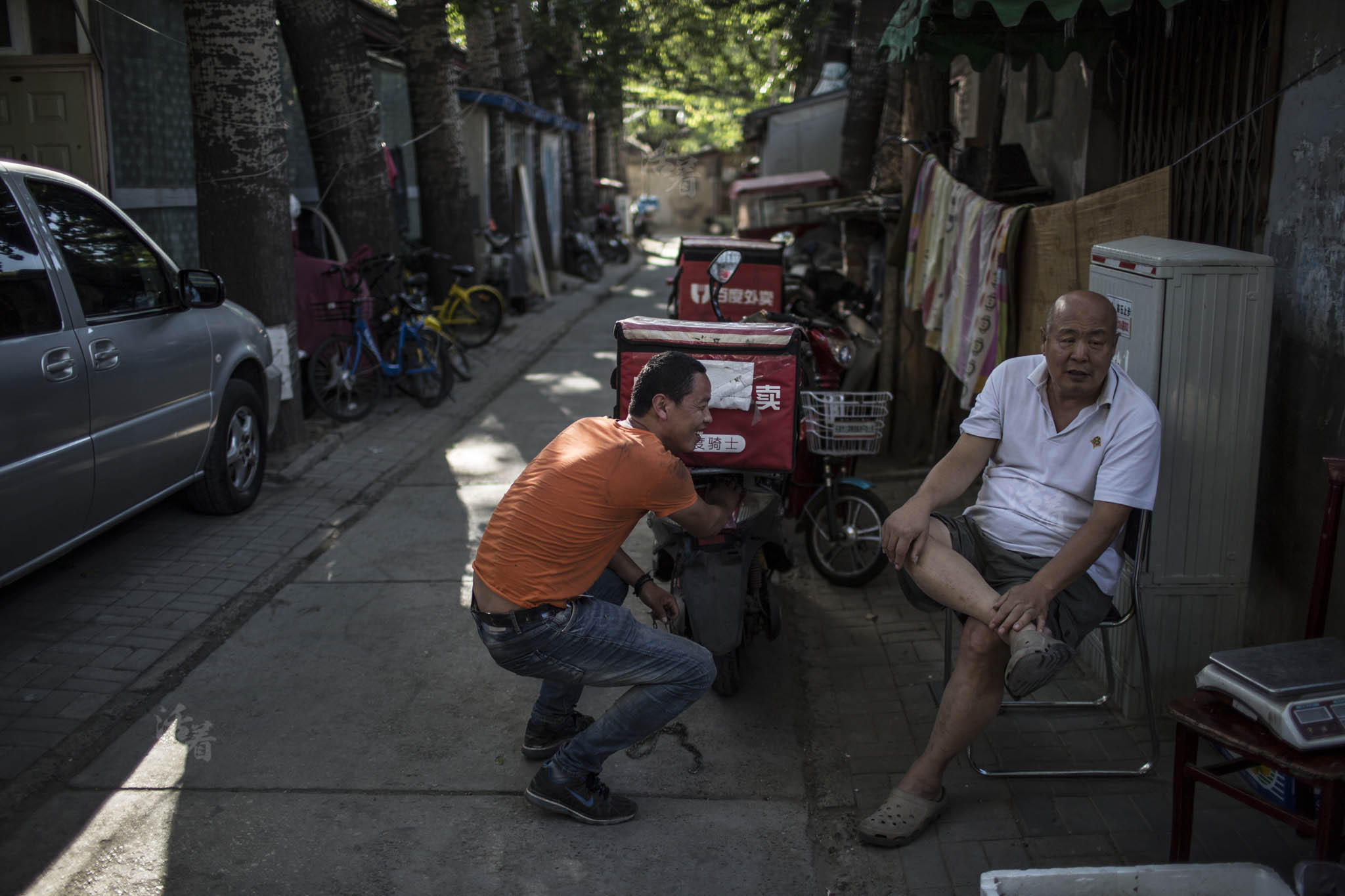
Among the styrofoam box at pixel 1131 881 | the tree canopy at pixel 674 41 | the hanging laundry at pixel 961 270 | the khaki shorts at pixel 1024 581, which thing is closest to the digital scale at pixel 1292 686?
the styrofoam box at pixel 1131 881

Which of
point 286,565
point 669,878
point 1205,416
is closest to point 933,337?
point 1205,416

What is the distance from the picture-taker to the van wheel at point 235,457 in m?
6.43

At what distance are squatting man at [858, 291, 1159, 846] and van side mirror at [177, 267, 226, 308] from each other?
4088 millimetres

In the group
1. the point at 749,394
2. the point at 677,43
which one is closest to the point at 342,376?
the point at 749,394

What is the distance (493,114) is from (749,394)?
46.1 ft

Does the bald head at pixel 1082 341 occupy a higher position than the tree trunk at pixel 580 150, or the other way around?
the tree trunk at pixel 580 150

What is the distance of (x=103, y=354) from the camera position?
512 centimetres

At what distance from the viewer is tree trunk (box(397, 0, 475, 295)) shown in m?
12.6

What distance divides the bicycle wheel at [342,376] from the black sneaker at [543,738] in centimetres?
577

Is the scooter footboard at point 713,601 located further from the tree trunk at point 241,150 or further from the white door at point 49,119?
the white door at point 49,119

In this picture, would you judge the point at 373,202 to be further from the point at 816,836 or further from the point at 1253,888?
the point at 1253,888

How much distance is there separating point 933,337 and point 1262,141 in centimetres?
292

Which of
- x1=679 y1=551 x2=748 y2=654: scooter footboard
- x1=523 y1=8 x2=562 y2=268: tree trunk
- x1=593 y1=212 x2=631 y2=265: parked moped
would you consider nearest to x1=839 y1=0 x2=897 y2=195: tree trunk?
x1=523 y1=8 x2=562 y2=268: tree trunk

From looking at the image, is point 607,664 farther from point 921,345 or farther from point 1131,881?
point 921,345
